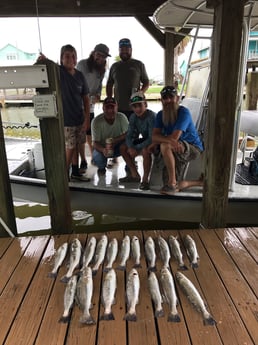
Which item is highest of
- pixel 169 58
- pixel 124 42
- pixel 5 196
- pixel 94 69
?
pixel 124 42

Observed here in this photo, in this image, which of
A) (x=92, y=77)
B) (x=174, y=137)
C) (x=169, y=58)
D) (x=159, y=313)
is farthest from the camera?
(x=169, y=58)

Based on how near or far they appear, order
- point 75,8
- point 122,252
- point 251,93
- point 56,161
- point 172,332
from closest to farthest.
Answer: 1. point 172,332
2. point 122,252
3. point 56,161
4. point 75,8
5. point 251,93

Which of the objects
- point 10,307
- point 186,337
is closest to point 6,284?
point 10,307

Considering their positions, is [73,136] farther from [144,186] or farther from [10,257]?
[10,257]

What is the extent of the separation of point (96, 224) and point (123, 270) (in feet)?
7.63

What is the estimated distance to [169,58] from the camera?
5.35m

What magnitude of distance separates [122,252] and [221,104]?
139 cm

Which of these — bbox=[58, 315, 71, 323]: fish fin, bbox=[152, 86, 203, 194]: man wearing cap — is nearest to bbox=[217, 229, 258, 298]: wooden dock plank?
bbox=[152, 86, 203, 194]: man wearing cap

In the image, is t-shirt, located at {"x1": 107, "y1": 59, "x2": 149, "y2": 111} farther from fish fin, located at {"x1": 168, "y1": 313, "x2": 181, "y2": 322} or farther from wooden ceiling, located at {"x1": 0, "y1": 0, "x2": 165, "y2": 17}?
fish fin, located at {"x1": 168, "y1": 313, "x2": 181, "y2": 322}

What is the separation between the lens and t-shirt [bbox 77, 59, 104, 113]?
14.5ft

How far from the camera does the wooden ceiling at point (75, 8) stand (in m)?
4.61

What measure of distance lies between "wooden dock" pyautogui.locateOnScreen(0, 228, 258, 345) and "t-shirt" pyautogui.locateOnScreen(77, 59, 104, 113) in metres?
2.81

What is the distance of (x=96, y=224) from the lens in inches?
173

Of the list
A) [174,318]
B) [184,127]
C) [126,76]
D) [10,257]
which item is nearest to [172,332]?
[174,318]
